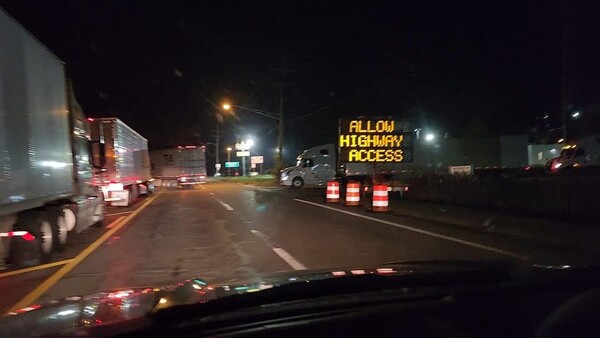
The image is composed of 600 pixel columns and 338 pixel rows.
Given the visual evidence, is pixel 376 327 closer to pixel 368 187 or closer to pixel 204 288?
pixel 204 288

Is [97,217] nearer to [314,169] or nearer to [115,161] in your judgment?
[115,161]

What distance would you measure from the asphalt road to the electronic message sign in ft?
14.7

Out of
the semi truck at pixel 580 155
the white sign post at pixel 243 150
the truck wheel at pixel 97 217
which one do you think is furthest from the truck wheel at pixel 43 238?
the white sign post at pixel 243 150

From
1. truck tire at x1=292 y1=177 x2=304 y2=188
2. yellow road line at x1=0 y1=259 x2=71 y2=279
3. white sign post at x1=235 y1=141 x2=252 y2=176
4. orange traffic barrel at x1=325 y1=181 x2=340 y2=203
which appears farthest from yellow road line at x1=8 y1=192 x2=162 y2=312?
white sign post at x1=235 y1=141 x2=252 y2=176

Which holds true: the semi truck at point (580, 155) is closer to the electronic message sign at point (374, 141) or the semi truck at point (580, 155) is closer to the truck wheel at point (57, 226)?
the electronic message sign at point (374, 141)

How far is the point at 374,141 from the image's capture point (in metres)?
25.2

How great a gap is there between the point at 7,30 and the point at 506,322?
31.8ft

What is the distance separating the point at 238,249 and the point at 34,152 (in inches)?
171

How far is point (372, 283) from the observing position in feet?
10.4

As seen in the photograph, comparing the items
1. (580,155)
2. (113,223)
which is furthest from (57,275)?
(580,155)

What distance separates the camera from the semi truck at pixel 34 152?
10148mm

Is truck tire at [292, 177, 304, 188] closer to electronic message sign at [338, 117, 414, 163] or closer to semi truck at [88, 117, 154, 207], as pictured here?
semi truck at [88, 117, 154, 207]

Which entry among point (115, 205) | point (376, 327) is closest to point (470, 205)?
point (115, 205)

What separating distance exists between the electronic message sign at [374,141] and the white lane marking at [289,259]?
12226mm
